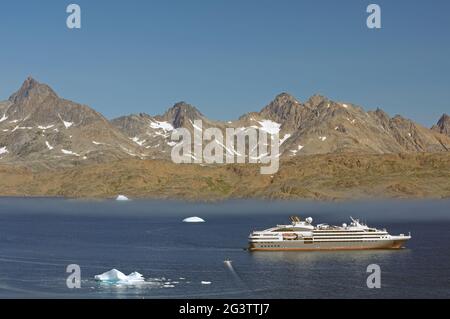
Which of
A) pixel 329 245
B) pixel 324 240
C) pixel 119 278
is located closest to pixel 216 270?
pixel 119 278

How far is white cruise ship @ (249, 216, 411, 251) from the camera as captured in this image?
165 meters

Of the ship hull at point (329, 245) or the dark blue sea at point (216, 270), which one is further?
the ship hull at point (329, 245)

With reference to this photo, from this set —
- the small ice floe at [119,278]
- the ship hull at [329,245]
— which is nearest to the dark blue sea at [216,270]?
the small ice floe at [119,278]

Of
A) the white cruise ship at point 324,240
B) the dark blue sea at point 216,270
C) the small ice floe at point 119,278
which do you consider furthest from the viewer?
the white cruise ship at point 324,240

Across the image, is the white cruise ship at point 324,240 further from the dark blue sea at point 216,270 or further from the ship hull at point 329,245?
the dark blue sea at point 216,270

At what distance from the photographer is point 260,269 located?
132500mm

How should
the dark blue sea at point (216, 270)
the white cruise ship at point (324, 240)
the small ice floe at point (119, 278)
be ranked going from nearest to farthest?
the dark blue sea at point (216, 270) < the small ice floe at point (119, 278) < the white cruise ship at point (324, 240)

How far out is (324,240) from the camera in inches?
6501

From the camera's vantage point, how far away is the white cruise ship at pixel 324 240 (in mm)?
164625

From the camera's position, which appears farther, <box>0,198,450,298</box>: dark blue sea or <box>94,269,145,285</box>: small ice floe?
<box>94,269,145,285</box>: small ice floe

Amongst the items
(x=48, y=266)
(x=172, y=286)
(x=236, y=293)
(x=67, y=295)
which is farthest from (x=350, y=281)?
(x=48, y=266)

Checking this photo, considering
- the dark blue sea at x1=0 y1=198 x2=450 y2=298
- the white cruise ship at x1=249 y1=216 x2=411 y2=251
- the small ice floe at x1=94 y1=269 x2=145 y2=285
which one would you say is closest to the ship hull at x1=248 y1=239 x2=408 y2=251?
the white cruise ship at x1=249 y1=216 x2=411 y2=251

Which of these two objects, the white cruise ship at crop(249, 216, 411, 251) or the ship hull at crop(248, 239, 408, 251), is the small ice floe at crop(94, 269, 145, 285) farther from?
the ship hull at crop(248, 239, 408, 251)
